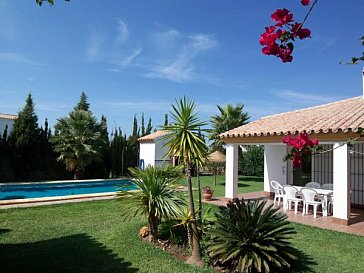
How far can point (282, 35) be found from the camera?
250 centimetres

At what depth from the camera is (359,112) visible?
42.2 ft

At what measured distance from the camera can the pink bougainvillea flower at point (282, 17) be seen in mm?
2488

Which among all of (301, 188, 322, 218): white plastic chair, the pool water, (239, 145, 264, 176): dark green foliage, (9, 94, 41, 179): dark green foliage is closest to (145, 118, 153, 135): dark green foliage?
(239, 145, 264, 176): dark green foliage

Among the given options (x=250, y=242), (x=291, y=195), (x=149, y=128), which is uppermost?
(x=149, y=128)

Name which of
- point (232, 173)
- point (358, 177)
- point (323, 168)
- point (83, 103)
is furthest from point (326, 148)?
point (83, 103)

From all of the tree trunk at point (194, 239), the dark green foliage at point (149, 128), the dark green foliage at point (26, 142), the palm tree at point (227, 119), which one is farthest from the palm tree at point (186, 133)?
the dark green foliage at point (149, 128)

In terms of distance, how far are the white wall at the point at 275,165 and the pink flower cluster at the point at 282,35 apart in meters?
15.6

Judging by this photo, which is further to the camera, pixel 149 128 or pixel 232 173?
pixel 149 128

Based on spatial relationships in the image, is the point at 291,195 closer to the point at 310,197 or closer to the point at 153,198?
the point at 310,197

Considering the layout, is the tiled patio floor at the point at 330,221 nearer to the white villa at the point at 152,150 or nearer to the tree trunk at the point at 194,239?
the tree trunk at the point at 194,239

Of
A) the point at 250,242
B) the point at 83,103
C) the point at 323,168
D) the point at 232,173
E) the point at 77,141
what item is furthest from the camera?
the point at 83,103

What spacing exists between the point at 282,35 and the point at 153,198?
620 centimetres

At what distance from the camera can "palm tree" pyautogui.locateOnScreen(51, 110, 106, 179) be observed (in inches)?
956

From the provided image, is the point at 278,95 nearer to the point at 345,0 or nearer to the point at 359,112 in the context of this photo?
the point at 359,112
